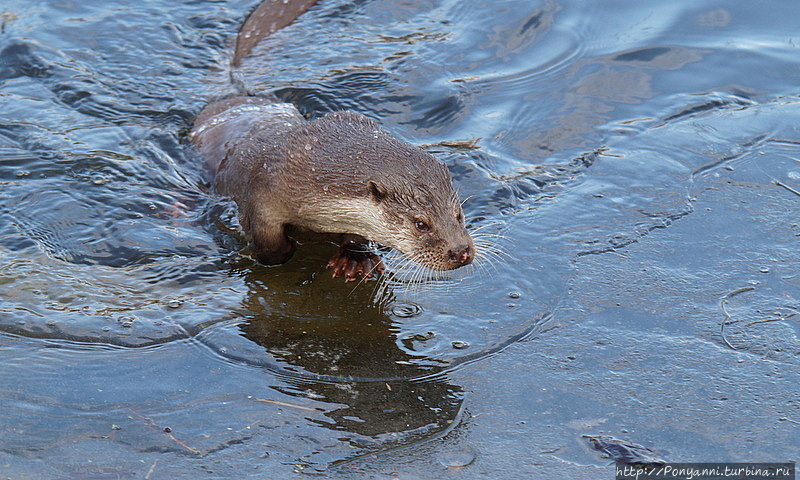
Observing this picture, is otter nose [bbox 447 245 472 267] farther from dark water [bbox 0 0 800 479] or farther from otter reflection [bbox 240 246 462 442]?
otter reflection [bbox 240 246 462 442]

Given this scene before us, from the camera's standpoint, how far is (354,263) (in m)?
3.39

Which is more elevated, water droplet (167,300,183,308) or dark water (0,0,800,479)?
dark water (0,0,800,479)

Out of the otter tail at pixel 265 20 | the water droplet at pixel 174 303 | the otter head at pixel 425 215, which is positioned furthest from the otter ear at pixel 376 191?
the otter tail at pixel 265 20

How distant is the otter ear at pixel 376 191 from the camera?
304 centimetres

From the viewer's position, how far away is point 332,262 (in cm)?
342

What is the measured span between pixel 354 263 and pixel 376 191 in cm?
42

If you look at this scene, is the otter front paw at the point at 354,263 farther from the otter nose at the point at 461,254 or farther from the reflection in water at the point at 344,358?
the otter nose at the point at 461,254

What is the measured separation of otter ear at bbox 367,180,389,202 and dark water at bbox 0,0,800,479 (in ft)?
1.25

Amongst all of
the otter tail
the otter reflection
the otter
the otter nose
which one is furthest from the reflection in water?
the otter tail

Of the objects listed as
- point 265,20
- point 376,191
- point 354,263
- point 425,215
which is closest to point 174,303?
point 354,263

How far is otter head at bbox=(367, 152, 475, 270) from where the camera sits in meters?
2.96

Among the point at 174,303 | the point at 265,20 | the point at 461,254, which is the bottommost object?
the point at 174,303

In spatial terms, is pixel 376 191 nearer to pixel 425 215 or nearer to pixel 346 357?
pixel 425 215

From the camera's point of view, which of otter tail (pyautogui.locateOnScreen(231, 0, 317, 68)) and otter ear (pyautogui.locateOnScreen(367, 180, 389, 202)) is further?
otter tail (pyautogui.locateOnScreen(231, 0, 317, 68))
